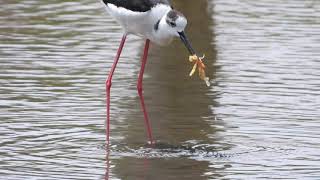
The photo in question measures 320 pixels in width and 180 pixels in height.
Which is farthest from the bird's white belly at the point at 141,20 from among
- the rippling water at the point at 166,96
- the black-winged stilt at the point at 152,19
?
the rippling water at the point at 166,96

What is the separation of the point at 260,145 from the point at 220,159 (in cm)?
61

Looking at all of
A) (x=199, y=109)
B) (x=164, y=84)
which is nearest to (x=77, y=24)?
(x=164, y=84)

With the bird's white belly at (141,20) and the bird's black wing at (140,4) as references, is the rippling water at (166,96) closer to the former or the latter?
the bird's white belly at (141,20)

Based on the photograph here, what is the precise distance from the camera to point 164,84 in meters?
12.8

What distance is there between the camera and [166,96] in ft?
40.3

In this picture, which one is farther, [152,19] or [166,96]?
[166,96]

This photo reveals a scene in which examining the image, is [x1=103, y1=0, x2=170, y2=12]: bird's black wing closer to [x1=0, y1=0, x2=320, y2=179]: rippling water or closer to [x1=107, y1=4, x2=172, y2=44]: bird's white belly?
[x1=107, y1=4, x2=172, y2=44]: bird's white belly

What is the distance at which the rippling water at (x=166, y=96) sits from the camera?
957 centimetres

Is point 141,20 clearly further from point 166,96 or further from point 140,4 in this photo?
point 166,96

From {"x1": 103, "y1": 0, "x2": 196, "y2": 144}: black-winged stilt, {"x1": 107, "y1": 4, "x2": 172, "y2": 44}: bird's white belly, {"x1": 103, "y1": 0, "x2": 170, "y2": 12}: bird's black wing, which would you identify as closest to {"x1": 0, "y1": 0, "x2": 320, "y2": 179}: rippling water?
{"x1": 103, "y1": 0, "x2": 196, "y2": 144}: black-winged stilt

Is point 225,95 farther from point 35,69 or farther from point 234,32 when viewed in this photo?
point 234,32

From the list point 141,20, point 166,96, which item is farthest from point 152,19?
point 166,96

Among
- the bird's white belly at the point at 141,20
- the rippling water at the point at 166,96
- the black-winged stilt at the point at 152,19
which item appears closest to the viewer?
the rippling water at the point at 166,96

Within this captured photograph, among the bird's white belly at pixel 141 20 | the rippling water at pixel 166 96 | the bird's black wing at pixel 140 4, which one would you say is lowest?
the rippling water at pixel 166 96
